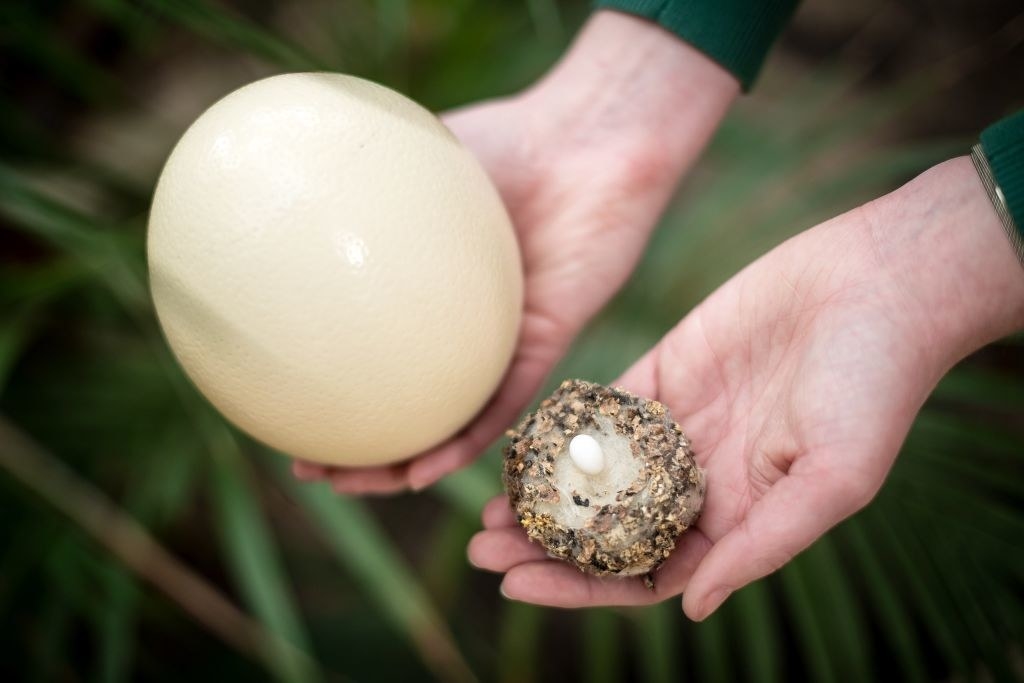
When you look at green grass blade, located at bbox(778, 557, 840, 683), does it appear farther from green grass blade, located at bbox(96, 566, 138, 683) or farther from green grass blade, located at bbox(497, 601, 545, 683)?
green grass blade, located at bbox(96, 566, 138, 683)

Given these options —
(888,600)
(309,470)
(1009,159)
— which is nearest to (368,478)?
(309,470)

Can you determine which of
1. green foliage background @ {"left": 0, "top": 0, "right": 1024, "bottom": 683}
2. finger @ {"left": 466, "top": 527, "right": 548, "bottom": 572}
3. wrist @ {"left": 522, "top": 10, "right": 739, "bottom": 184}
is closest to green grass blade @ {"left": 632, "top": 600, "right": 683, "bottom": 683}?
green foliage background @ {"left": 0, "top": 0, "right": 1024, "bottom": 683}

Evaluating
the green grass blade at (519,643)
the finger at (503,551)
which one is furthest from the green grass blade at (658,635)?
the finger at (503,551)

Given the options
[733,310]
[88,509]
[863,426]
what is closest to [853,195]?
[733,310]

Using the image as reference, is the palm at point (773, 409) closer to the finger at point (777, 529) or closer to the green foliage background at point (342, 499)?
the finger at point (777, 529)

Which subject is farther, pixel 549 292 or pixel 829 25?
pixel 829 25

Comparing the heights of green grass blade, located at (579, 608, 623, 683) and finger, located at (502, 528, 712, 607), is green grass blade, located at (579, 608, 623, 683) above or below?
below

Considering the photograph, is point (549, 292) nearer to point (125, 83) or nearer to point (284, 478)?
point (284, 478)
